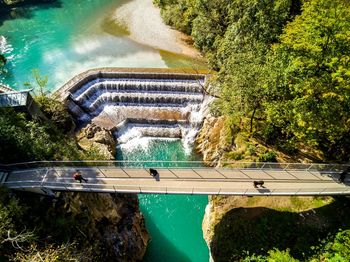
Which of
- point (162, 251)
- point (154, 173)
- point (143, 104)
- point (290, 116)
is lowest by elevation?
point (162, 251)

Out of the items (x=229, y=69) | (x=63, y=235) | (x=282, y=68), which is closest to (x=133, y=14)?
(x=229, y=69)

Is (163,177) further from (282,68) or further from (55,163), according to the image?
(282,68)

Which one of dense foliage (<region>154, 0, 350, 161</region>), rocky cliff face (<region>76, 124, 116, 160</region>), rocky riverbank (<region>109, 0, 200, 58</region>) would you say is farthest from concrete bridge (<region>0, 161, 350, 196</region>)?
rocky riverbank (<region>109, 0, 200, 58</region>)

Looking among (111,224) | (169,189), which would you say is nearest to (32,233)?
(111,224)

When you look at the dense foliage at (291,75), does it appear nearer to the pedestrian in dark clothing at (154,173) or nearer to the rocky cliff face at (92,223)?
the pedestrian in dark clothing at (154,173)

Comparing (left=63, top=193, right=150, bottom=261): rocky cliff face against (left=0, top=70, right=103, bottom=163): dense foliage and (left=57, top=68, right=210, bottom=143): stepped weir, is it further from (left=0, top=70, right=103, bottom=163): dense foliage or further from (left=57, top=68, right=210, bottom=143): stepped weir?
(left=57, top=68, right=210, bottom=143): stepped weir

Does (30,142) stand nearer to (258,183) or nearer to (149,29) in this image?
(258,183)

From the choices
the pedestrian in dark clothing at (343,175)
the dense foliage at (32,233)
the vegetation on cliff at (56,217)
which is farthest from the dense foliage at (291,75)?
the dense foliage at (32,233)
